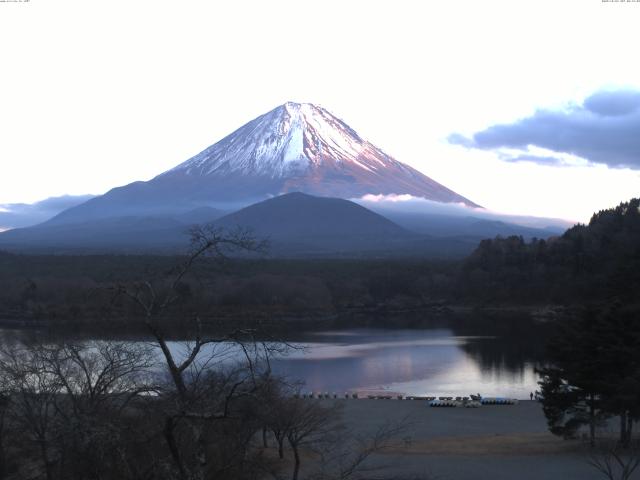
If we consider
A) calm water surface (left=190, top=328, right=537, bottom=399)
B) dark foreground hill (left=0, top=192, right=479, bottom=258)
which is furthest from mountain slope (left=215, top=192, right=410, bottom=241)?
calm water surface (left=190, top=328, right=537, bottom=399)

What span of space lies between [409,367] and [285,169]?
360 feet

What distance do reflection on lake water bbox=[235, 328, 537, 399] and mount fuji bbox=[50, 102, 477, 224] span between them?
92857 mm

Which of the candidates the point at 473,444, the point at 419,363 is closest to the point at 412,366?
the point at 419,363

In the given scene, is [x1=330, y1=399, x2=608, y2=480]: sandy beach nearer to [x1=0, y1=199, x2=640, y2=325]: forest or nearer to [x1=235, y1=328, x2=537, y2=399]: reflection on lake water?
[x1=235, y1=328, x2=537, y2=399]: reflection on lake water

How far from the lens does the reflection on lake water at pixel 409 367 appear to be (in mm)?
21031

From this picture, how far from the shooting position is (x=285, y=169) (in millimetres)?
133125

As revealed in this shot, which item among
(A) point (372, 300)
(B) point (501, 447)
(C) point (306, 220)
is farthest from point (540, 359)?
(C) point (306, 220)

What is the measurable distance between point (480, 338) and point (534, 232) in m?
116

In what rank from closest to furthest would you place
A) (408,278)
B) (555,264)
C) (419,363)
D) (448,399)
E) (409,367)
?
1. (448,399)
2. (409,367)
3. (419,363)
4. (555,264)
5. (408,278)

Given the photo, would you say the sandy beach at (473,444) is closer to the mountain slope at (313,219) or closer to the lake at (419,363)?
the lake at (419,363)

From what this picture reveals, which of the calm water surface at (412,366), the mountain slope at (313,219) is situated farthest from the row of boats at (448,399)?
the mountain slope at (313,219)

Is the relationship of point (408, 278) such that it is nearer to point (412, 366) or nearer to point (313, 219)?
point (412, 366)

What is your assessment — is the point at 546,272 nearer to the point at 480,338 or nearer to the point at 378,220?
the point at 480,338

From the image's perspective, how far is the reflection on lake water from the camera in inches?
828
